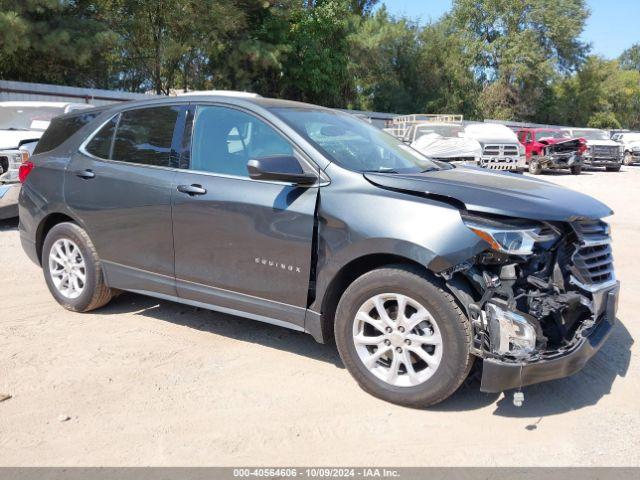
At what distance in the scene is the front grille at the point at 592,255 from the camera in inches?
135

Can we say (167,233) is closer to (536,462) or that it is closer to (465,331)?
(465,331)

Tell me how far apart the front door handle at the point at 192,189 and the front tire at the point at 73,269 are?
1.15 metres

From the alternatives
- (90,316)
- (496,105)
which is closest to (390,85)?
(496,105)

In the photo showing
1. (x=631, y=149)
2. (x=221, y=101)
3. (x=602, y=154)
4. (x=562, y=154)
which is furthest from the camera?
(x=631, y=149)

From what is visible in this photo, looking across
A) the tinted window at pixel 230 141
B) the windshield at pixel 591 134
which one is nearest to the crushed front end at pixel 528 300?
the tinted window at pixel 230 141

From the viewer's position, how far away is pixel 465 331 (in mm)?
3168

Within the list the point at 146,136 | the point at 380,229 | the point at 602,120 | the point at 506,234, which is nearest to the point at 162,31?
the point at 146,136

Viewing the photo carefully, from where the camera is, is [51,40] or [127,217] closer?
[127,217]

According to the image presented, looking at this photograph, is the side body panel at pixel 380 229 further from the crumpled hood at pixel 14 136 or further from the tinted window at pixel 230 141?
the crumpled hood at pixel 14 136

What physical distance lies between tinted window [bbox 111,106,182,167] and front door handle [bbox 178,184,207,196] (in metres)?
0.32

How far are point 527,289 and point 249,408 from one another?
5.69 ft

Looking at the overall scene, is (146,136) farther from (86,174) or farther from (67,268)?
(67,268)

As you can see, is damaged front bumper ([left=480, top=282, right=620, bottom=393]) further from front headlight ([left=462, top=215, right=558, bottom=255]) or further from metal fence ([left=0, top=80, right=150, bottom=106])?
metal fence ([left=0, top=80, right=150, bottom=106])

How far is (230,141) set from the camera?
13.6ft
